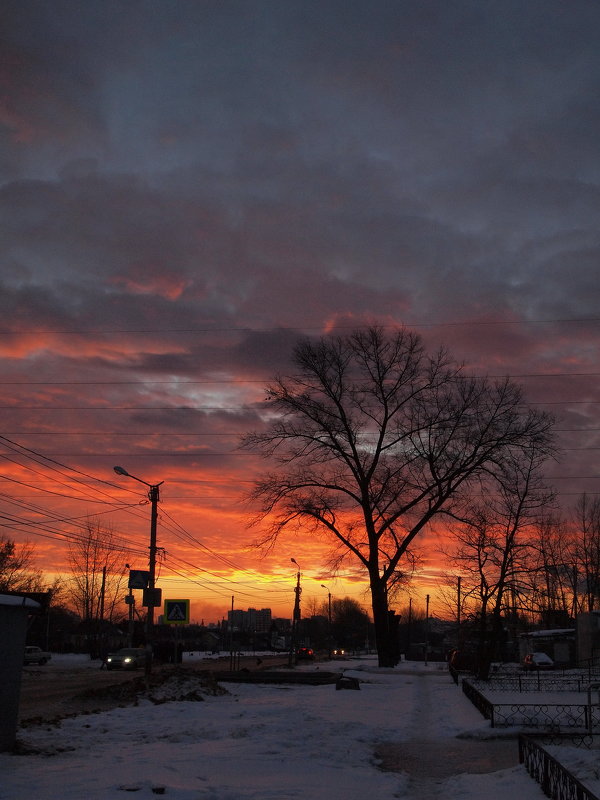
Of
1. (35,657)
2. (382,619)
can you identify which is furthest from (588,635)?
(35,657)

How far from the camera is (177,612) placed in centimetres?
2614

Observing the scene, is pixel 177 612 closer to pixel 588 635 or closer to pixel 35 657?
pixel 588 635

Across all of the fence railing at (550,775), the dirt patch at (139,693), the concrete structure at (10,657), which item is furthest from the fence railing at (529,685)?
the concrete structure at (10,657)

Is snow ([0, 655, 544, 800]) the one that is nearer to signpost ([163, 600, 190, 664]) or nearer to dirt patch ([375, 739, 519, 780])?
dirt patch ([375, 739, 519, 780])

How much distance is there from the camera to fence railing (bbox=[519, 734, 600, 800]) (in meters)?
7.78

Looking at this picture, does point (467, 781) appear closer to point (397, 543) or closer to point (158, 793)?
point (158, 793)

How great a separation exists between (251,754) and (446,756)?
11.8ft

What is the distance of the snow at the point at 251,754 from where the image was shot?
9812 millimetres

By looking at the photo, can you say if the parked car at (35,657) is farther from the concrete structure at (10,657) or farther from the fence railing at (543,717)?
the concrete structure at (10,657)

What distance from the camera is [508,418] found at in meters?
36.5

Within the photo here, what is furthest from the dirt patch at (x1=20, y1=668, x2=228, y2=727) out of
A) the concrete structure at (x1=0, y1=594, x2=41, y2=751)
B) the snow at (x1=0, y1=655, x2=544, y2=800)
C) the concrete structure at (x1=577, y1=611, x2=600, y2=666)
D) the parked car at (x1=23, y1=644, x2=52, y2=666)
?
the parked car at (x1=23, y1=644, x2=52, y2=666)

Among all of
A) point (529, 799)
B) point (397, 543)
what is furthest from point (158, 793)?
point (397, 543)

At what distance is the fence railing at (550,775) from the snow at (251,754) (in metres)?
0.22

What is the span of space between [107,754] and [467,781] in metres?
5.72
